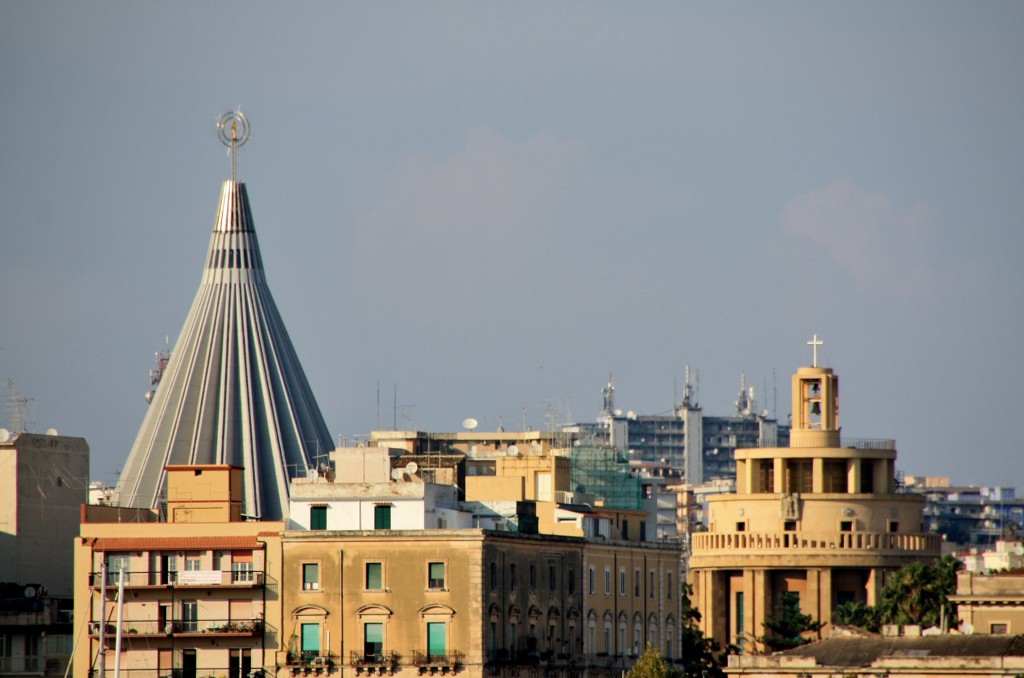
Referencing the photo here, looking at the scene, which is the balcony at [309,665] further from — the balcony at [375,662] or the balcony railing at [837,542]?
the balcony railing at [837,542]

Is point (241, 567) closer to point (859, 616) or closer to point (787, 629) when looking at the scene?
point (859, 616)

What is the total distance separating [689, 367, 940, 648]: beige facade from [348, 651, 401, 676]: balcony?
126 ft

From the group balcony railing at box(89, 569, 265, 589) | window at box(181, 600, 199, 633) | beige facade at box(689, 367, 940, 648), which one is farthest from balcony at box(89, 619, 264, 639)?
beige facade at box(689, 367, 940, 648)

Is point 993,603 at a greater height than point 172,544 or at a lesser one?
lesser

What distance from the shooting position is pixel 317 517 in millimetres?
111688

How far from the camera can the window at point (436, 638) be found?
108688 millimetres

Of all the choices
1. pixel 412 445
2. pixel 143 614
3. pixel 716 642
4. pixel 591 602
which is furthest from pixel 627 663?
pixel 412 445

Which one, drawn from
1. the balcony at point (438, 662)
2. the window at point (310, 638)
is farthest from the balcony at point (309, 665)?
the balcony at point (438, 662)

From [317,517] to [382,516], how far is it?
264 centimetres

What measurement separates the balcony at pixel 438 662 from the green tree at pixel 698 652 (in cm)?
1817

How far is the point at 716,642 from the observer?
13450cm

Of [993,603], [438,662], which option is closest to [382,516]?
[438,662]

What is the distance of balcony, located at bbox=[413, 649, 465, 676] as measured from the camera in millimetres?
108000

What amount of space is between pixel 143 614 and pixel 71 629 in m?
6.14
